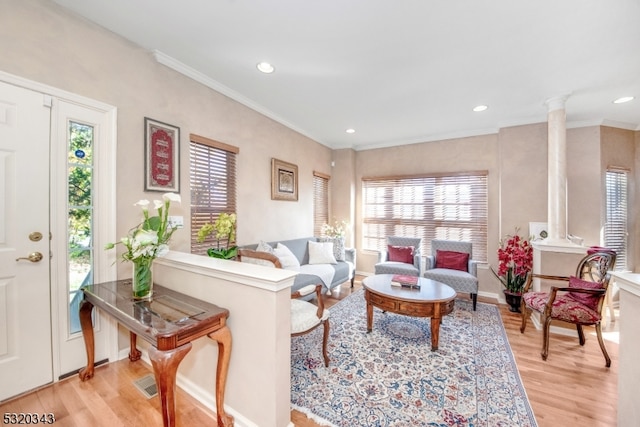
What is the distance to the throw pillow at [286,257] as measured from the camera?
11.4 ft

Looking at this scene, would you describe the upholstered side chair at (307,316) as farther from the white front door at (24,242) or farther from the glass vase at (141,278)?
the white front door at (24,242)

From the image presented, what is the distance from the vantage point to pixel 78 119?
1.96 meters

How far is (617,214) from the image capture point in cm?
392

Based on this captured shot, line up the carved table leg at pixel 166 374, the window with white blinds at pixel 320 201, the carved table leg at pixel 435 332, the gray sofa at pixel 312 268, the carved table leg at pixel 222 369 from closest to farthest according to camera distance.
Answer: the carved table leg at pixel 166 374 → the carved table leg at pixel 222 369 → the carved table leg at pixel 435 332 → the gray sofa at pixel 312 268 → the window with white blinds at pixel 320 201

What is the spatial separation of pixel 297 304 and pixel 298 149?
2.90m

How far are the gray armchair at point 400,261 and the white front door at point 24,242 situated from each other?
3.78 meters

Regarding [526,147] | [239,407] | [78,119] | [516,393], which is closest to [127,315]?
[239,407]

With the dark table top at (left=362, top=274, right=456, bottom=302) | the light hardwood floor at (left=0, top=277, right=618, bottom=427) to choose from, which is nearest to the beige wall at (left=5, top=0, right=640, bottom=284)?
the light hardwood floor at (left=0, top=277, right=618, bottom=427)

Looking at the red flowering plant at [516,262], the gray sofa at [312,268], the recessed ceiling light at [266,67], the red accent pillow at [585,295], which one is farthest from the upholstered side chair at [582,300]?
the recessed ceiling light at [266,67]

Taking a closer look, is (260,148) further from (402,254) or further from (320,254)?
(402,254)

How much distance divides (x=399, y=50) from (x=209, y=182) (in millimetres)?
2390

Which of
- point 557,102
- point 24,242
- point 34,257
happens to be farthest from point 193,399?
point 557,102

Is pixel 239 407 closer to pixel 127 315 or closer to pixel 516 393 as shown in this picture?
pixel 127 315

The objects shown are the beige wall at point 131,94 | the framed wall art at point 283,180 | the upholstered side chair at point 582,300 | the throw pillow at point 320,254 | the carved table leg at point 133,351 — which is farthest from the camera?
the throw pillow at point 320,254
